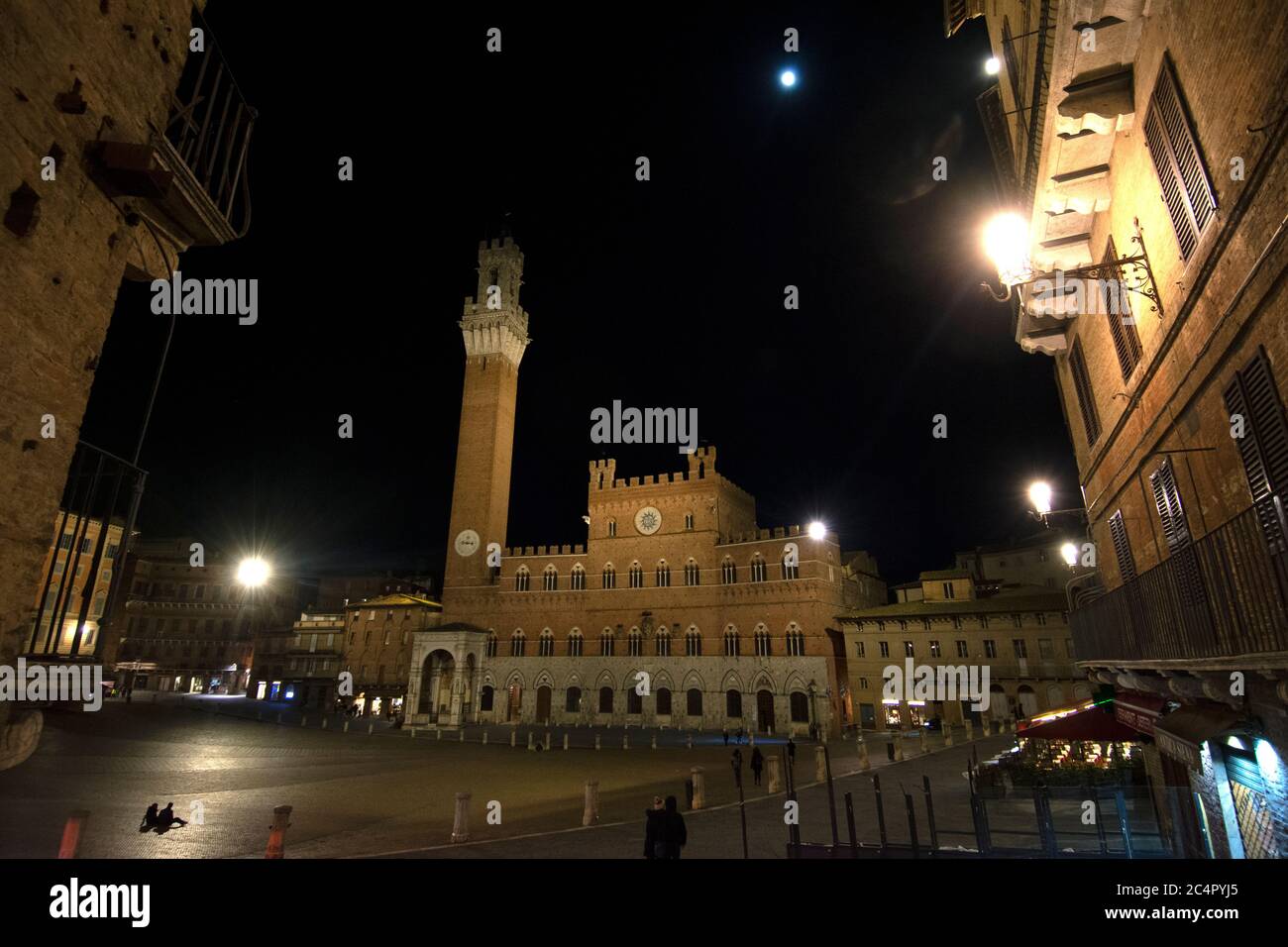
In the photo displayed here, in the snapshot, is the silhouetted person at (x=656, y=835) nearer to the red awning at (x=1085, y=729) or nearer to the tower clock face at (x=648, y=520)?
the red awning at (x=1085, y=729)

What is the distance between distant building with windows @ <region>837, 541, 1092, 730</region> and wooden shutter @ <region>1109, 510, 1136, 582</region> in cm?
2782

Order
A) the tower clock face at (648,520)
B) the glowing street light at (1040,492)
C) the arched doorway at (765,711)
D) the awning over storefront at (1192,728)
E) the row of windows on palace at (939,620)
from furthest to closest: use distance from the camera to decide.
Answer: the tower clock face at (648,520) < the arched doorway at (765,711) < the row of windows on palace at (939,620) < the glowing street light at (1040,492) < the awning over storefront at (1192,728)

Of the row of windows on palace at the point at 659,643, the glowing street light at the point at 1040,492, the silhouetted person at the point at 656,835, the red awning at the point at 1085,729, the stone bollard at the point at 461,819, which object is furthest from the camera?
the row of windows on palace at the point at 659,643

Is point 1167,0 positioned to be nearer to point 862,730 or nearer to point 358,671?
point 862,730

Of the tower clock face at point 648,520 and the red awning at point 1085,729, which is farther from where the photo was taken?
the tower clock face at point 648,520

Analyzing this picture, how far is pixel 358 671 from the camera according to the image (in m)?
50.4

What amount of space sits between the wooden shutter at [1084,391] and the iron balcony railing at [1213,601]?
13.4 ft

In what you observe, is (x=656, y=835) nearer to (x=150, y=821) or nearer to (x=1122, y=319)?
(x=1122, y=319)

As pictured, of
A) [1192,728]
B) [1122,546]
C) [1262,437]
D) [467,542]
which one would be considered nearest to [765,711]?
[467,542]

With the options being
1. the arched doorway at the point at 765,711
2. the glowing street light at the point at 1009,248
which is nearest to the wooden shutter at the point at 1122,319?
the glowing street light at the point at 1009,248

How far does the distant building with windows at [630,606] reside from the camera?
39219 millimetres

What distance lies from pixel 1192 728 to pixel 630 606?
38703 mm
